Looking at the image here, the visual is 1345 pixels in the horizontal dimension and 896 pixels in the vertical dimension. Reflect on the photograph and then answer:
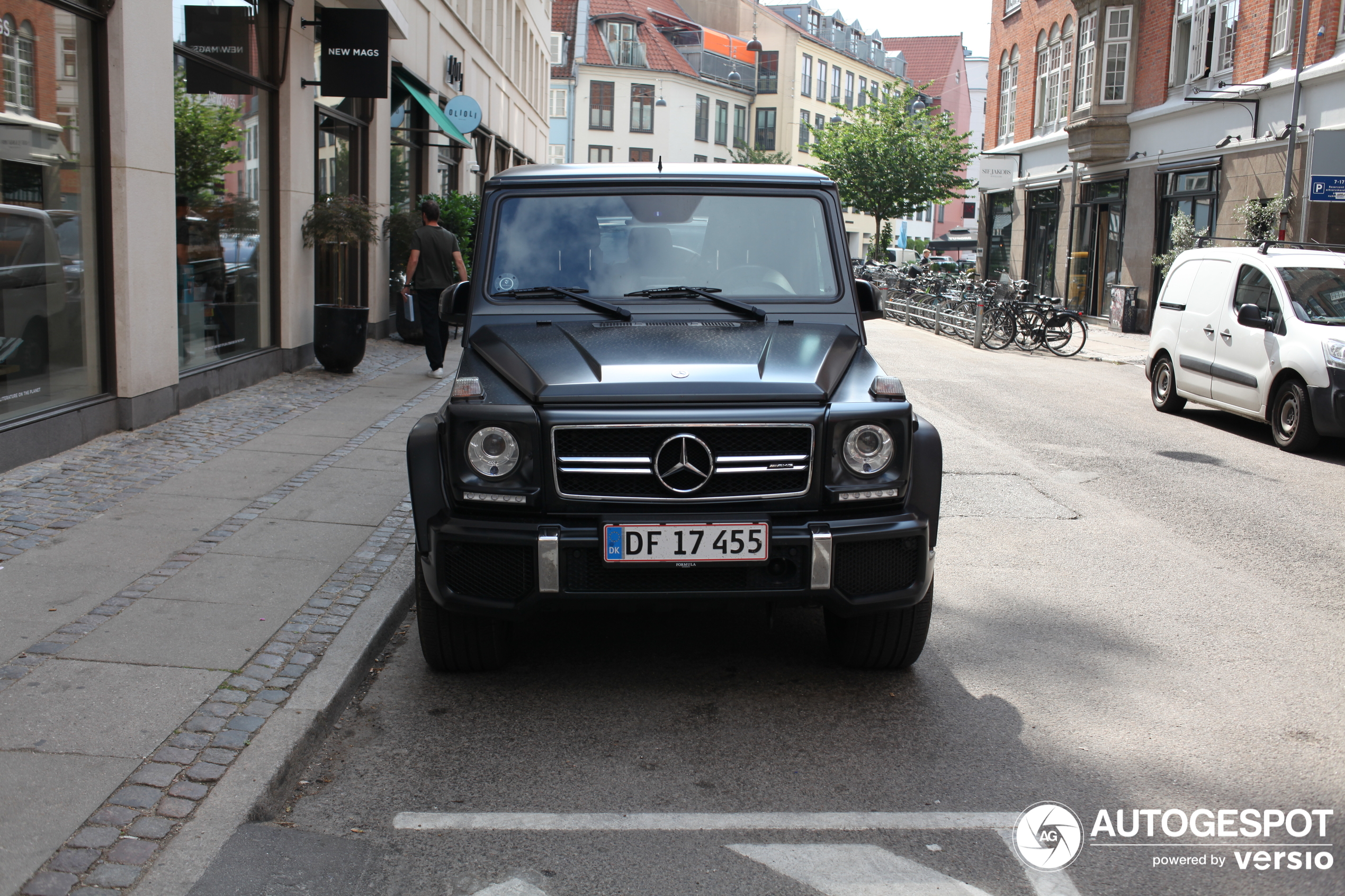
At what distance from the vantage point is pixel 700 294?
5191 mm

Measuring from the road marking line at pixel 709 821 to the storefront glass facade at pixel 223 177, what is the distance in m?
7.87

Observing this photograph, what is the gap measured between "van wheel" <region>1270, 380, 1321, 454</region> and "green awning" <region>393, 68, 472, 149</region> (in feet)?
42.2

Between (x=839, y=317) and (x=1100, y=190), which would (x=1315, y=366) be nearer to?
(x=839, y=317)

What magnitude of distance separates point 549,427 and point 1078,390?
13.0 metres

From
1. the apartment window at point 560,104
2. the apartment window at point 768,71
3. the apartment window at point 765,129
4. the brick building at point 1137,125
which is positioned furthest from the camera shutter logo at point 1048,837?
the apartment window at point 768,71

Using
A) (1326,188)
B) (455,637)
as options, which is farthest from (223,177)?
(1326,188)

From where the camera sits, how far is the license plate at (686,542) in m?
4.09

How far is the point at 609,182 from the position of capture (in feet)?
17.8

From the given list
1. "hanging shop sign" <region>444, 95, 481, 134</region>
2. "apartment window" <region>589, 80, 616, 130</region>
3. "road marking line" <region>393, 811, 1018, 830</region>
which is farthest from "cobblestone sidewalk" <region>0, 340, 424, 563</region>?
"apartment window" <region>589, 80, 616, 130</region>

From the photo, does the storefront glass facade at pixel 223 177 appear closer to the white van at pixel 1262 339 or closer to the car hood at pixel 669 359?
the car hood at pixel 669 359

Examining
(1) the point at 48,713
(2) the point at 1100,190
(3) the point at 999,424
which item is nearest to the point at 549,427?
(1) the point at 48,713

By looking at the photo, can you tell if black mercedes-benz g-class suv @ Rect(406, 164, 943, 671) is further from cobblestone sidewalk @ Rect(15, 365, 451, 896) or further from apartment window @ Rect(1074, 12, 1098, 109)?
apartment window @ Rect(1074, 12, 1098, 109)

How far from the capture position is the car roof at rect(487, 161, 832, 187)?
545cm

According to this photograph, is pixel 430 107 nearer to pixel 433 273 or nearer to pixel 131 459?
pixel 433 273
